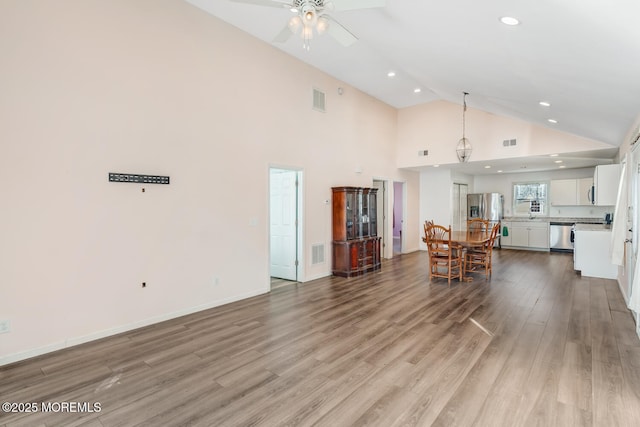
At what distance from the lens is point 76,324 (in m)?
3.44

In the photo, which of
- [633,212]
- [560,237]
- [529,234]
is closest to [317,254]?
[633,212]

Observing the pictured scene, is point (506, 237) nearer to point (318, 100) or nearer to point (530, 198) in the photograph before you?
point (530, 198)

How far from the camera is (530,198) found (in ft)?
33.4

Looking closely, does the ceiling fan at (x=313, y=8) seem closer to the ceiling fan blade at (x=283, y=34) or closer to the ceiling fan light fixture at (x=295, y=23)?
the ceiling fan light fixture at (x=295, y=23)

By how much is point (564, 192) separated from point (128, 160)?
1063cm

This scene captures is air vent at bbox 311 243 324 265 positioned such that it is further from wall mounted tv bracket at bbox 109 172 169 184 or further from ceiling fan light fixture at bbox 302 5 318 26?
ceiling fan light fixture at bbox 302 5 318 26

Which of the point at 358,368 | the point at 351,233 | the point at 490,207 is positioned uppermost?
the point at 490,207

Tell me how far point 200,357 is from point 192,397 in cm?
68

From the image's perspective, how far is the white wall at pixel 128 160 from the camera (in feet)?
10.2

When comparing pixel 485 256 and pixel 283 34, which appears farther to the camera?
pixel 485 256

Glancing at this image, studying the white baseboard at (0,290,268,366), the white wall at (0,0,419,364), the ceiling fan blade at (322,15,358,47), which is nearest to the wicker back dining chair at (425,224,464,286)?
the white wall at (0,0,419,364)

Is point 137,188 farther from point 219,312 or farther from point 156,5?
point 156,5

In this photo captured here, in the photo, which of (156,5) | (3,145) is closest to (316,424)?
(3,145)

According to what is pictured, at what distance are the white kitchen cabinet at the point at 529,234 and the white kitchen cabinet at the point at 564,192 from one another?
2.41 ft
